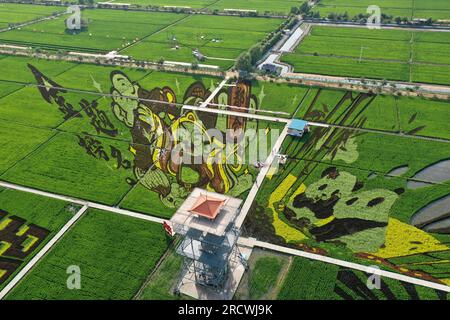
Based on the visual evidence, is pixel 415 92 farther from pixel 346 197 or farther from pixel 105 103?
pixel 105 103

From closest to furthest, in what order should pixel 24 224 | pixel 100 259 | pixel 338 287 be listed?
pixel 338 287, pixel 100 259, pixel 24 224

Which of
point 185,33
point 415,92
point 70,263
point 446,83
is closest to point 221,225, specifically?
point 70,263

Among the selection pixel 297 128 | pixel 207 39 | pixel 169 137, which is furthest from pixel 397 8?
pixel 169 137

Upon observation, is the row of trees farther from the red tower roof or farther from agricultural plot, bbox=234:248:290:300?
the red tower roof

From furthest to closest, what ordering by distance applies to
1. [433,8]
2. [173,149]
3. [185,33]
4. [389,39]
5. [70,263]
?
[433,8], [185,33], [389,39], [173,149], [70,263]

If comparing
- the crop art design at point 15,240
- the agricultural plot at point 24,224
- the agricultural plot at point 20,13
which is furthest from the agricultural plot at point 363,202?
the agricultural plot at point 20,13

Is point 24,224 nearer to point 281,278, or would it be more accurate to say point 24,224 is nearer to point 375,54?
point 281,278

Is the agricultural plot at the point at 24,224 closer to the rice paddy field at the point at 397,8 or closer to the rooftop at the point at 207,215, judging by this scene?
the rooftop at the point at 207,215
